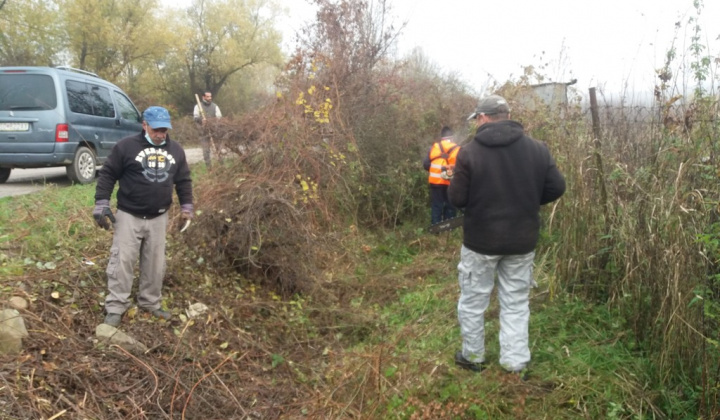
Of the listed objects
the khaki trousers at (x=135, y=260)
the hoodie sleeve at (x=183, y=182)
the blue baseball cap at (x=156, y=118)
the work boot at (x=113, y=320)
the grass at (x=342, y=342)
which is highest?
the blue baseball cap at (x=156, y=118)

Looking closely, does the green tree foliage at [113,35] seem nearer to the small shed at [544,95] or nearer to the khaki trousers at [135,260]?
the small shed at [544,95]

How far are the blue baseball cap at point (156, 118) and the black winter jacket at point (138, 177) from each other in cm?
16

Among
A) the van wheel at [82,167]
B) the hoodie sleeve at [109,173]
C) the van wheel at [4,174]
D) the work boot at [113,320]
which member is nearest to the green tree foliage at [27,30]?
the van wheel at [4,174]

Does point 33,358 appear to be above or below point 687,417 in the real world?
above

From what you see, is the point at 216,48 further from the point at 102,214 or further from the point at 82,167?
the point at 102,214

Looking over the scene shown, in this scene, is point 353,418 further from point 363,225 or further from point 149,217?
point 363,225

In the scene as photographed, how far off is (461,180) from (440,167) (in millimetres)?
3926

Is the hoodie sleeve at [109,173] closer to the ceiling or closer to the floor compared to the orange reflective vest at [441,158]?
closer to the ceiling

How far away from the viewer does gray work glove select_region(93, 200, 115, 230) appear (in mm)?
3908

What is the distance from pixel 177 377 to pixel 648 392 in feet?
9.73

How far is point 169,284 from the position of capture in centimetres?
484

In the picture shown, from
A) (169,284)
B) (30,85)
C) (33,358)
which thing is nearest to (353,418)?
(33,358)

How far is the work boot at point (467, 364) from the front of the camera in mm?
3607

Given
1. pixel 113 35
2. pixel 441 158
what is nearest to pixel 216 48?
pixel 113 35
